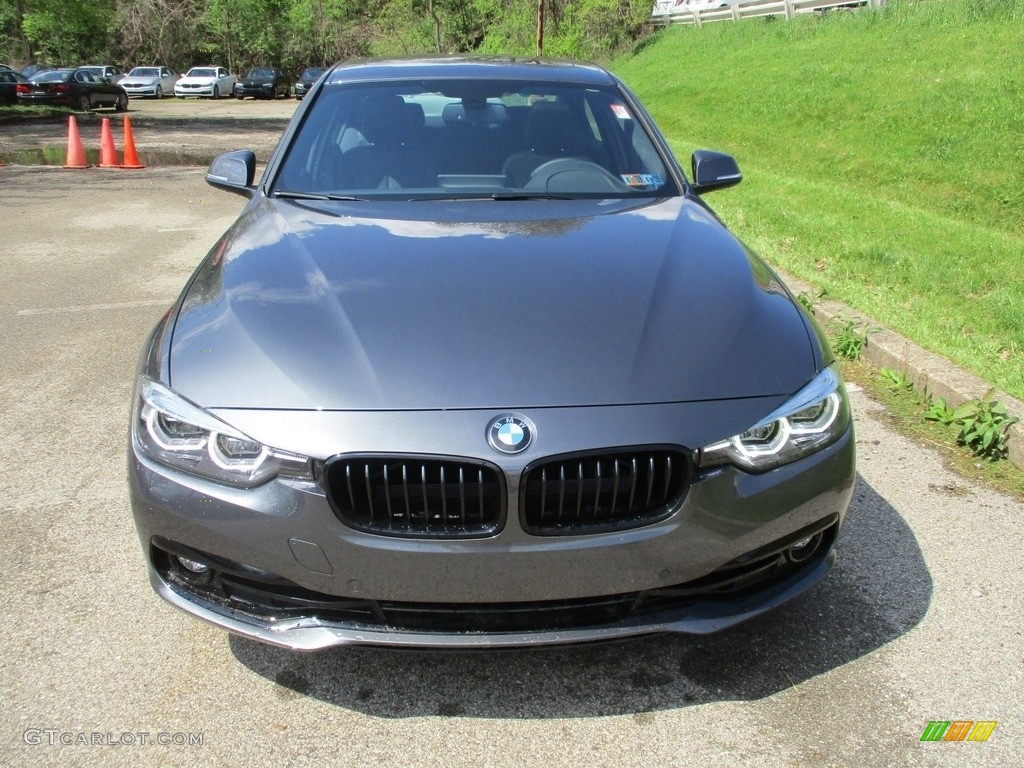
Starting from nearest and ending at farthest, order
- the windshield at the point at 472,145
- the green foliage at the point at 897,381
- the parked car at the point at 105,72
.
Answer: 1. the windshield at the point at 472,145
2. the green foliage at the point at 897,381
3. the parked car at the point at 105,72

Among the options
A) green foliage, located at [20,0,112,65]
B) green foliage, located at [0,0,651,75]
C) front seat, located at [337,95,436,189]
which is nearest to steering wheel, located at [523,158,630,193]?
front seat, located at [337,95,436,189]

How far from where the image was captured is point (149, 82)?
41.4 m

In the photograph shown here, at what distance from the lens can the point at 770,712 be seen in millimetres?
2389

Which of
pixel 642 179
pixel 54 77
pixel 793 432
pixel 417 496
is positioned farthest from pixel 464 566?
pixel 54 77

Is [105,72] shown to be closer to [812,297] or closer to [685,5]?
[685,5]

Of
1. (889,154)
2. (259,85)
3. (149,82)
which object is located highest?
(889,154)

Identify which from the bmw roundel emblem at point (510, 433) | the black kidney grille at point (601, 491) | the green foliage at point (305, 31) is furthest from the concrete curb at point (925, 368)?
the green foliage at point (305, 31)

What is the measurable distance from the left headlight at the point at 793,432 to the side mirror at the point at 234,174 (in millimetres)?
2498

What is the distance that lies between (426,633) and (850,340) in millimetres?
3507

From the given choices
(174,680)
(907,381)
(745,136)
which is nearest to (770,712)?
(174,680)

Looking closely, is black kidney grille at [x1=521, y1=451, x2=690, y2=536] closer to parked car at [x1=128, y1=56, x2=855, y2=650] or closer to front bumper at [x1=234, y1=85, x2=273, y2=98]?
parked car at [x1=128, y1=56, x2=855, y2=650]

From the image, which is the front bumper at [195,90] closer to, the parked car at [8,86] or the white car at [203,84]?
the white car at [203,84]

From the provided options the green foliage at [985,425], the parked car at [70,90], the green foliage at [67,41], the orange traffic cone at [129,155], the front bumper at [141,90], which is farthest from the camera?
the green foliage at [67,41]

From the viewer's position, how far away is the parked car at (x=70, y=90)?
28.7 metres
